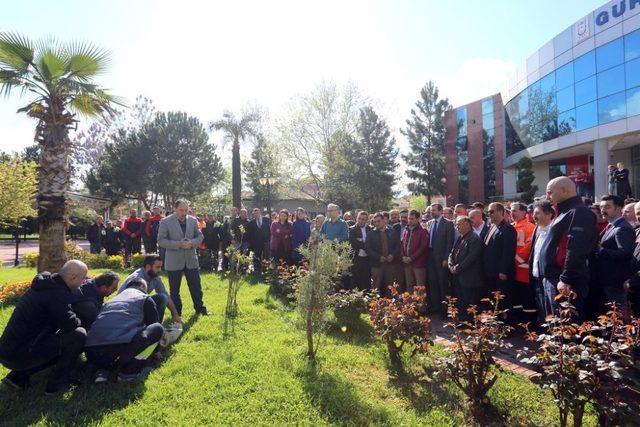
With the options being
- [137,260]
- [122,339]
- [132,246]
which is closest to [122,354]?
[122,339]

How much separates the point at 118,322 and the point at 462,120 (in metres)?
38.9

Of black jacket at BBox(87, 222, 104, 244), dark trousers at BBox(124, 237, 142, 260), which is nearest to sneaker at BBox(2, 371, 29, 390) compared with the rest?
dark trousers at BBox(124, 237, 142, 260)

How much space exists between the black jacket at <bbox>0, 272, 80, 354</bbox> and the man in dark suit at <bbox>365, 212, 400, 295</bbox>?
16.9 feet

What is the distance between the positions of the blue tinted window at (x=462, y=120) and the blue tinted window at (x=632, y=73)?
18.8 meters

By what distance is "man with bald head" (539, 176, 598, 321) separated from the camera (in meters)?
3.84

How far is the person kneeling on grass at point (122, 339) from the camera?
13.8ft

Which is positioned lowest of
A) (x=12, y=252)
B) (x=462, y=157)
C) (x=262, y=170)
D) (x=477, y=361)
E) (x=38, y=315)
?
(x=12, y=252)

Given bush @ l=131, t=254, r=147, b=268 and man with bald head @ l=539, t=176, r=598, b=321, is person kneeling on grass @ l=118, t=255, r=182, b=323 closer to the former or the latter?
man with bald head @ l=539, t=176, r=598, b=321

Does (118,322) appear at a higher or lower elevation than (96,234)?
lower

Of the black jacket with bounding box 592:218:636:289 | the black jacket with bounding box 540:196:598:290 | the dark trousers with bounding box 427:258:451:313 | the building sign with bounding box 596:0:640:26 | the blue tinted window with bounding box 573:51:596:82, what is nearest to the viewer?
the black jacket with bounding box 540:196:598:290

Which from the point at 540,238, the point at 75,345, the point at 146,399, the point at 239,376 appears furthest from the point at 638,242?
the point at 75,345

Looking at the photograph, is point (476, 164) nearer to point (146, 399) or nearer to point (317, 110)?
point (317, 110)

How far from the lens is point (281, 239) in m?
10.9

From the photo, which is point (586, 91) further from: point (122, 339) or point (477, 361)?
point (122, 339)
